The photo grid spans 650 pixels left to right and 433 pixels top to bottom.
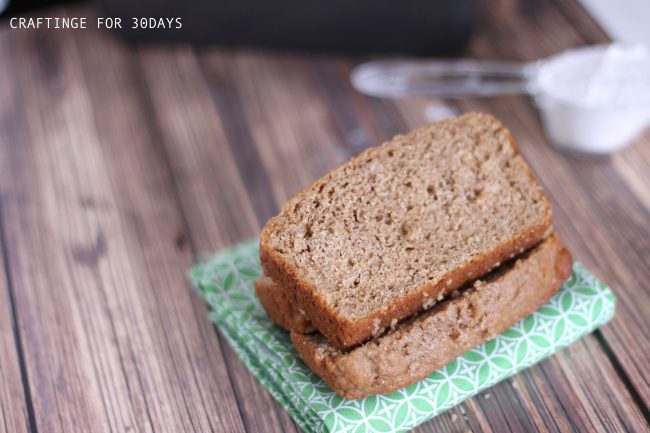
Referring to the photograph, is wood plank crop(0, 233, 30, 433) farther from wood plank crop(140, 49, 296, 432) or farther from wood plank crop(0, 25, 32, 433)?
wood plank crop(140, 49, 296, 432)

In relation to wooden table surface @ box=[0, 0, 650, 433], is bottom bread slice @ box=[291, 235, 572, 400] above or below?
below

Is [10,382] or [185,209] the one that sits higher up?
[185,209]

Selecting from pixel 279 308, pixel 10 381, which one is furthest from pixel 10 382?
pixel 279 308

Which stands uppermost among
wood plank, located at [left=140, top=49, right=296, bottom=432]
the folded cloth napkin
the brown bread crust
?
wood plank, located at [left=140, top=49, right=296, bottom=432]

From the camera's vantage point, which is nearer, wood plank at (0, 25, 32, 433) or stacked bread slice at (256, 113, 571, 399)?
stacked bread slice at (256, 113, 571, 399)

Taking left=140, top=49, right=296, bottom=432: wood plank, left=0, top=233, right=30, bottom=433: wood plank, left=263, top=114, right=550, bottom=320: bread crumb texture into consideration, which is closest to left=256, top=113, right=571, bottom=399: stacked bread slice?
left=263, top=114, right=550, bottom=320: bread crumb texture

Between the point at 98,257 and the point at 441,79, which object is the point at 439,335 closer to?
the point at 98,257

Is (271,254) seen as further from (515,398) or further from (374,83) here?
(374,83)
